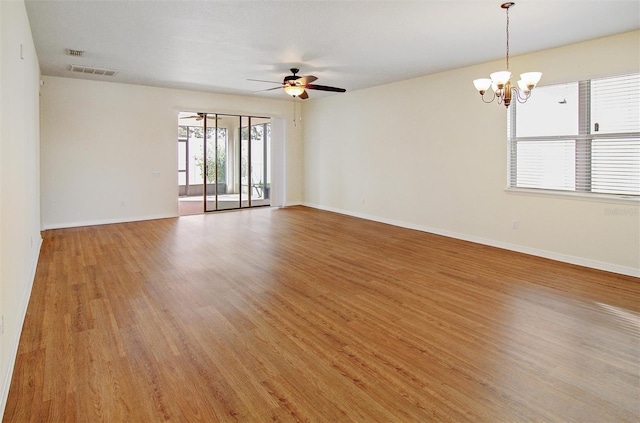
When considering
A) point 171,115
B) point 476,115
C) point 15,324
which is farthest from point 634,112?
point 171,115

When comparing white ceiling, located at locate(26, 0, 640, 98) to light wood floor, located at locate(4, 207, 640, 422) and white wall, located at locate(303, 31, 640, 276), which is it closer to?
white wall, located at locate(303, 31, 640, 276)

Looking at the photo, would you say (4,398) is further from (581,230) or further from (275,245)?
(581,230)

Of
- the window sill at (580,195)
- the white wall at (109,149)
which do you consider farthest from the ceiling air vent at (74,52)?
the window sill at (580,195)

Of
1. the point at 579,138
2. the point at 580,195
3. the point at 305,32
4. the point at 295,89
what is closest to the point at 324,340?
the point at 305,32

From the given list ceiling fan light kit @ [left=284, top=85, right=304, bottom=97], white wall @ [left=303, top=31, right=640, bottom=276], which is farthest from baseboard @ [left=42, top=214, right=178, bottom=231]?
ceiling fan light kit @ [left=284, top=85, right=304, bottom=97]

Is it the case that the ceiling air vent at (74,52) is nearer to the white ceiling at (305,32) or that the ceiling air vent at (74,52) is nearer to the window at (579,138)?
the white ceiling at (305,32)

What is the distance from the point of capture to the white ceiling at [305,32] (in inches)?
148

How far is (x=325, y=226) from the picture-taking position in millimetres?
7551

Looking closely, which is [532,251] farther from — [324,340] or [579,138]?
[324,340]

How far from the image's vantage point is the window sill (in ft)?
14.9

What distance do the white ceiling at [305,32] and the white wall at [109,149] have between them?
983 millimetres

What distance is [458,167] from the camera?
6.42 metres

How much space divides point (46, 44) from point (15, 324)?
4.01 meters

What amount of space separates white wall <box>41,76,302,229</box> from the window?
6.47 meters
